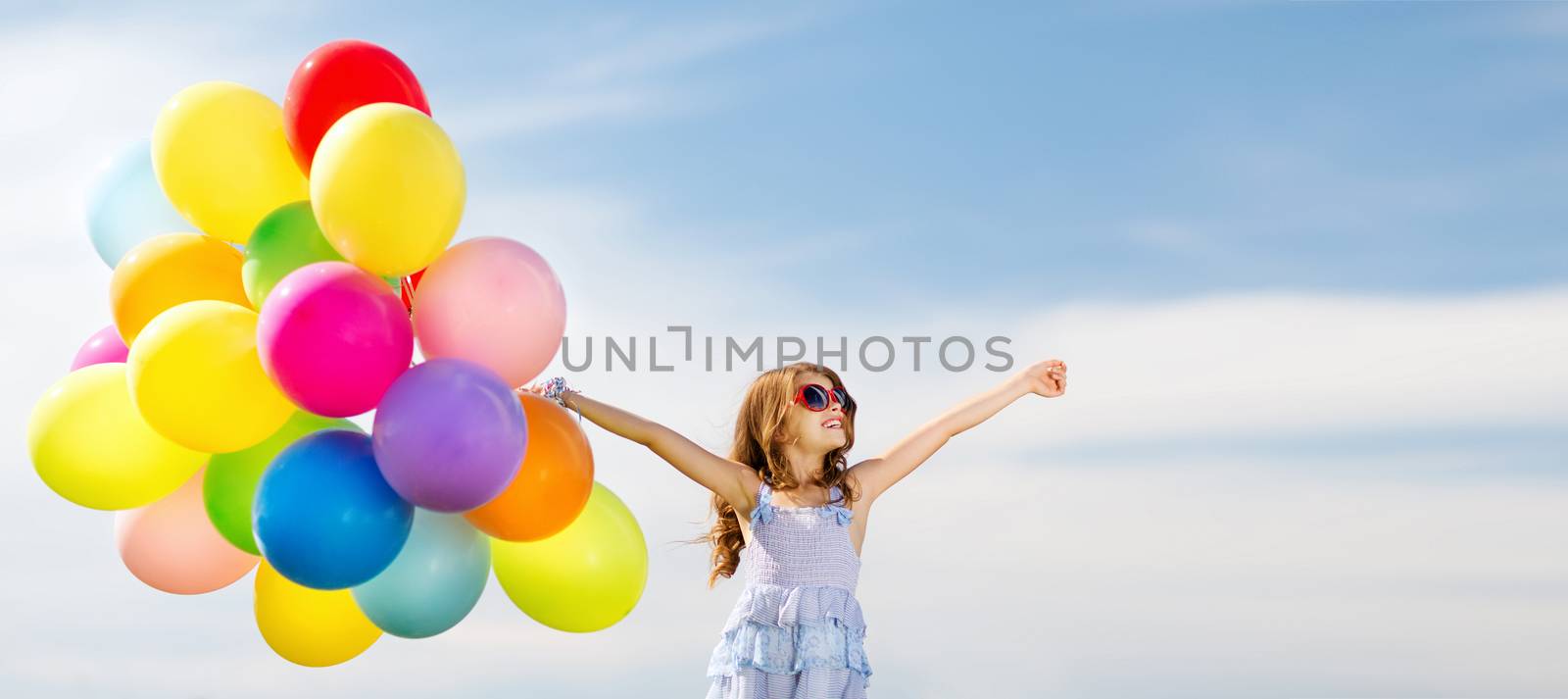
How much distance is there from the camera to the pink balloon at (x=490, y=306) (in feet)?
14.2

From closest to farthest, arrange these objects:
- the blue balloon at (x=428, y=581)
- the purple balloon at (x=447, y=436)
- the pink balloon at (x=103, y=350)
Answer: the purple balloon at (x=447, y=436), the blue balloon at (x=428, y=581), the pink balloon at (x=103, y=350)

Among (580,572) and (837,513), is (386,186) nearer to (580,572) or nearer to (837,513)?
(580,572)

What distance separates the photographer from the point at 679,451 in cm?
541

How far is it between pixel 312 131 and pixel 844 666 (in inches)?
102

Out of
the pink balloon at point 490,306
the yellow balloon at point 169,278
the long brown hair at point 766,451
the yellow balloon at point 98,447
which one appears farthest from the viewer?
the long brown hair at point 766,451

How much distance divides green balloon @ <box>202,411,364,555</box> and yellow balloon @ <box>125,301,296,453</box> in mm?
126

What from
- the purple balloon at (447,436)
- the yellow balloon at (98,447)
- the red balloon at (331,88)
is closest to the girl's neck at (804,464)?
the purple balloon at (447,436)

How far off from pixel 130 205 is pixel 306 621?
1.57 metres

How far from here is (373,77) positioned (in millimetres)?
4578

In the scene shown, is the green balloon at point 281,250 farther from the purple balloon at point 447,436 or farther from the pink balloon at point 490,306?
the purple balloon at point 447,436

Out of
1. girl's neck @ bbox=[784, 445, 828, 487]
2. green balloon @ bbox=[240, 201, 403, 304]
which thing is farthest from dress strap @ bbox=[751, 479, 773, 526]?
green balloon @ bbox=[240, 201, 403, 304]

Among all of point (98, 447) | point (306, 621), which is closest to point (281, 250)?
point (98, 447)

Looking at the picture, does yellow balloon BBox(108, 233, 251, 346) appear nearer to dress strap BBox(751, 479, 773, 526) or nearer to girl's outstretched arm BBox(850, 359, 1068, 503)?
dress strap BBox(751, 479, 773, 526)

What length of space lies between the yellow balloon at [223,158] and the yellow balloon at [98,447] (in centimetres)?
60
